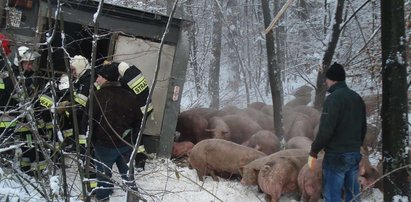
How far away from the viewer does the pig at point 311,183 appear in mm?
6148

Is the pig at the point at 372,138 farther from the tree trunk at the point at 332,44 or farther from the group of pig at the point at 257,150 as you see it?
the tree trunk at the point at 332,44

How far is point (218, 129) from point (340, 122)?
13.7ft

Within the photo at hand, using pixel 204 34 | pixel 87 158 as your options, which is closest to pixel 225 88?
pixel 204 34

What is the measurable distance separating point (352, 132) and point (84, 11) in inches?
181

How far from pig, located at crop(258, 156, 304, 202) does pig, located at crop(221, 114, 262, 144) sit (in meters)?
3.18

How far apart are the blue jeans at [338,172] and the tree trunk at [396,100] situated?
A: 56cm

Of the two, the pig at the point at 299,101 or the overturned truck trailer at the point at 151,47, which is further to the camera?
the pig at the point at 299,101

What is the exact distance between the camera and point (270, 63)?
980cm

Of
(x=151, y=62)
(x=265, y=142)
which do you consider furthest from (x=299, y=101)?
(x=151, y=62)

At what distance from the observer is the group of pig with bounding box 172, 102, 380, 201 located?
21.0 feet

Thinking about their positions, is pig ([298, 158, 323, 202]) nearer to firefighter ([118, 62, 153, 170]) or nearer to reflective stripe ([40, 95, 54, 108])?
firefighter ([118, 62, 153, 170])

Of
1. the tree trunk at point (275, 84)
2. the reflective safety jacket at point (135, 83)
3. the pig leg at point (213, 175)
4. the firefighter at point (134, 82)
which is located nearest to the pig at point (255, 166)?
the pig leg at point (213, 175)

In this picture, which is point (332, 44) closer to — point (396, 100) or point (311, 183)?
point (311, 183)

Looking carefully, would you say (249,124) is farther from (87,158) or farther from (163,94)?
(87,158)
